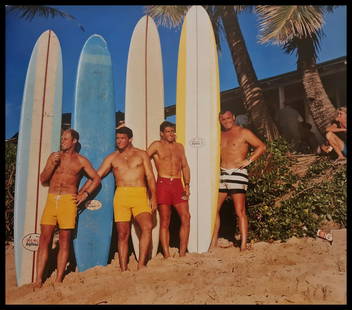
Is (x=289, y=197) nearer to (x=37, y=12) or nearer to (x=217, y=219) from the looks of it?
(x=217, y=219)

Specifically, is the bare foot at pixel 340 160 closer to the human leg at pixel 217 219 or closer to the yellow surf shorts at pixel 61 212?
the human leg at pixel 217 219

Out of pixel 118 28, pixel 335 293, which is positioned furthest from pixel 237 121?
pixel 335 293

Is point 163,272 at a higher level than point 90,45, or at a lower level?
lower

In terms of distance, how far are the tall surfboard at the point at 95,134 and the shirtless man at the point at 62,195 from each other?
91 millimetres

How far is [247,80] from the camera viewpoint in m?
4.19

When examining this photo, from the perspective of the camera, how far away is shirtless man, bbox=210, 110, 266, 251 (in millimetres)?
3930

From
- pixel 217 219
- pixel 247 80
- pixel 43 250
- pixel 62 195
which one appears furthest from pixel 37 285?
pixel 247 80

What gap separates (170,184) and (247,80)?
4.69ft

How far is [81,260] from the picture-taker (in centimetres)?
380

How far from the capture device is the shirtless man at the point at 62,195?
12.2 feet

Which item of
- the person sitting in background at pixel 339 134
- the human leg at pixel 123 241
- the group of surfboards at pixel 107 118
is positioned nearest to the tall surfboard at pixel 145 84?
the group of surfboards at pixel 107 118

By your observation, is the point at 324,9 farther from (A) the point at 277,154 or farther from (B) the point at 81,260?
(B) the point at 81,260

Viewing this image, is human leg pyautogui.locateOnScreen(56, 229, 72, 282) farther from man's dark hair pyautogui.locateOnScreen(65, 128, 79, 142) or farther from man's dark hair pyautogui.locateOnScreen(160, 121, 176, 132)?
man's dark hair pyautogui.locateOnScreen(160, 121, 176, 132)
